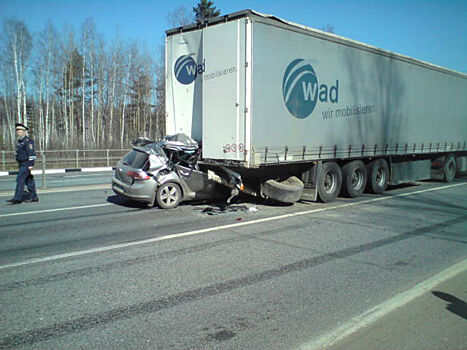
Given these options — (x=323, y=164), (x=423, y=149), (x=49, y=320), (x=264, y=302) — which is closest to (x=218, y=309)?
(x=264, y=302)

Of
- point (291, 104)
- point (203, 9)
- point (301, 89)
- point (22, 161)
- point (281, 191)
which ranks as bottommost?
point (281, 191)

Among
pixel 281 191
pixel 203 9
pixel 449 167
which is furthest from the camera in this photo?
pixel 203 9

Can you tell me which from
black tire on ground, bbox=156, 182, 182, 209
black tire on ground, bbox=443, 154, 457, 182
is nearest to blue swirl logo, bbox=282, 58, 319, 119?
black tire on ground, bbox=156, 182, 182, 209

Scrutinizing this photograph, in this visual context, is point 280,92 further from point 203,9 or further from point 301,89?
point 203,9

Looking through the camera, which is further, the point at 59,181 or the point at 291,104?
the point at 59,181

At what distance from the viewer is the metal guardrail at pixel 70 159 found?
24.1m

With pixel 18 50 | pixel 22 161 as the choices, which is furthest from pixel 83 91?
pixel 22 161

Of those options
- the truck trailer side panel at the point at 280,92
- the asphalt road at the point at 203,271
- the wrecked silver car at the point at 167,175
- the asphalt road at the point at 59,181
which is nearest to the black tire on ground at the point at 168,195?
the wrecked silver car at the point at 167,175

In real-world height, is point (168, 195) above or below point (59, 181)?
above

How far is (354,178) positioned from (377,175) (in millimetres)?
1345

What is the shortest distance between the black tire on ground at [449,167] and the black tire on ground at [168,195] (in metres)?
12.4

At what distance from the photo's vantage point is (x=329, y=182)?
36.3 feet

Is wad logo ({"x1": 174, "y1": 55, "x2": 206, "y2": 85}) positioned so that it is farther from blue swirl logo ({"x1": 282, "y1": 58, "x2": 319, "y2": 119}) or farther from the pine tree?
the pine tree

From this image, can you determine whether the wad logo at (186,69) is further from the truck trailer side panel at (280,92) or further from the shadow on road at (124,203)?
the shadow on road at (124,203)
